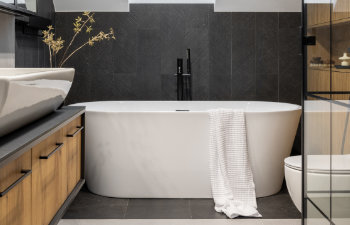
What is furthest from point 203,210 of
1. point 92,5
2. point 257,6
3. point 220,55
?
point 92,5

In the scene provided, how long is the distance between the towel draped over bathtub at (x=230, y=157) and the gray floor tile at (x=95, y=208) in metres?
0.76

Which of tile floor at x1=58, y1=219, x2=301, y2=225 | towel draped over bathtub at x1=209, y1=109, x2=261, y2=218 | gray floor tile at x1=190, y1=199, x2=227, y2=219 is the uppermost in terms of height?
towel draped over bathtub at x1=209, y1=109, x2=261, y2=218

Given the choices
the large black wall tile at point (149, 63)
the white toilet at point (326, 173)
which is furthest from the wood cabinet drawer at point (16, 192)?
the large black wall tile at point (149, 63)

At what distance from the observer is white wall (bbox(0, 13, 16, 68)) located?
137 inches

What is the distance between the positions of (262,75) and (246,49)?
1.12 ft

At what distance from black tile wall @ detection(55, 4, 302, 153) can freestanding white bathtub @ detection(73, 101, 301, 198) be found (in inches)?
54.5

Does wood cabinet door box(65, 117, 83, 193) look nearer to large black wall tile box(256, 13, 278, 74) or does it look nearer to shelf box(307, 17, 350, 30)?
shelf box(307, 17, 350, 30)

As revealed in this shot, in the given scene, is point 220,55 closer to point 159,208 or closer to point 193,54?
point 193,54

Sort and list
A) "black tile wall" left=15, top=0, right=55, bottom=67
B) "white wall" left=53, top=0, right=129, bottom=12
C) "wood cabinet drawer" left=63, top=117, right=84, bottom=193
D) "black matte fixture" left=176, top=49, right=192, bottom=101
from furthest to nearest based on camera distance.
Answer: "white wall" left=53, top=0, right=129, bottom=12 → "black matte fixture" left=176, top=49, right=192, bottom=101 → "black tile wall" left=15, top=0, right=55, bottom=67 → "wood cabinet drawer" left=63, top=117, right=84, bottom=193

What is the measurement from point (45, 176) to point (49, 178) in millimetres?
83

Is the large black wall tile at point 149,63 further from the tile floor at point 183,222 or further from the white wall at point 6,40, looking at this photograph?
the tile floor at point 183,222

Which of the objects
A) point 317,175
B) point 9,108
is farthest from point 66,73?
point 317,175

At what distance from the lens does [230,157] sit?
147 inches

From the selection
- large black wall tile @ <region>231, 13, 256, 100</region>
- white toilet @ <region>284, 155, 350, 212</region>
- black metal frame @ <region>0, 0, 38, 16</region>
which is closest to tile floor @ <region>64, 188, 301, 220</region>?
white toilet @ <region>284, 155, 350, 212</region>
